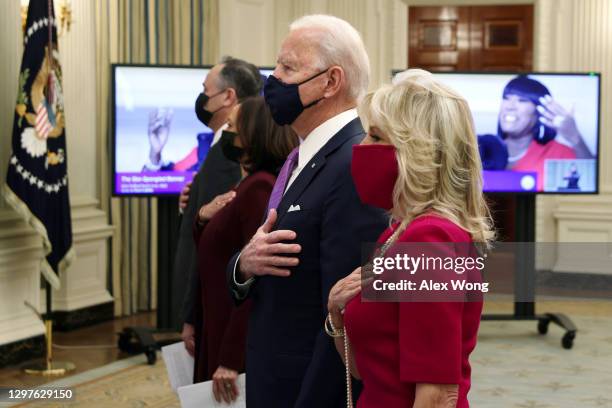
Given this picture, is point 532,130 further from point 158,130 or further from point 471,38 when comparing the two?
point 471,38

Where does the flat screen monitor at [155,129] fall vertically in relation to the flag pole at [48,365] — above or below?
above

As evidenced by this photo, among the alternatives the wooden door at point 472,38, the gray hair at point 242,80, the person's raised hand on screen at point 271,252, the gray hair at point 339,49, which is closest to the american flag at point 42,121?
the gray hair at point 242,80

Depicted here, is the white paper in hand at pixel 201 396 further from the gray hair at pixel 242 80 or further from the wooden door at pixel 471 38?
the wooden door at pixel 471 38

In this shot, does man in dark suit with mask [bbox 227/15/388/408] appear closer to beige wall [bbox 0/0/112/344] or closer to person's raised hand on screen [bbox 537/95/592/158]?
beige wall [bbox 0/0/112/344]

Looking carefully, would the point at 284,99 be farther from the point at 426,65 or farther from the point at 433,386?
the point at 426,65

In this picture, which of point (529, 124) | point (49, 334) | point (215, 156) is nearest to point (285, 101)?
point (215, 156)

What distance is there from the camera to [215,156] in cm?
372

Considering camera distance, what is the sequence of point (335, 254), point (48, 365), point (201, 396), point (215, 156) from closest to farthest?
1. point (335, 254)
2. point (201, 396)
3. point (215, 156)
4. point (48, 365)

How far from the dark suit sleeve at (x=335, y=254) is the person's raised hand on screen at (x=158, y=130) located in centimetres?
401

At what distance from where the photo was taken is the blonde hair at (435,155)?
1.62 meters

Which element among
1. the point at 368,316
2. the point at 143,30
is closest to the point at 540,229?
the point at 143,30

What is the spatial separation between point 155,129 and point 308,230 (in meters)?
4.02

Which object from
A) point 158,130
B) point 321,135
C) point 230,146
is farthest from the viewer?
point 158,130

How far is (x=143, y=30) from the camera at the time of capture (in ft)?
24.1
